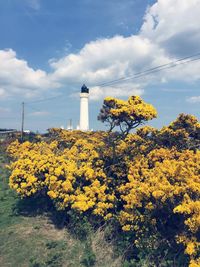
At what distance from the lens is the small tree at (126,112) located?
→ 862 inches

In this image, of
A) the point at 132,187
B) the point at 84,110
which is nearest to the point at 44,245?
the point at 132,187

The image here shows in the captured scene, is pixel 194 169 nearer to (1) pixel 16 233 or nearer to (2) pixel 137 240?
(2) pixel 137 240

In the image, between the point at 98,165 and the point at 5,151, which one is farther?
the point at 5,151

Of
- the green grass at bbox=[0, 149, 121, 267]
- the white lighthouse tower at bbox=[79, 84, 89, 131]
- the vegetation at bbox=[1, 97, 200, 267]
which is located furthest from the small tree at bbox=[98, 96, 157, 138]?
the white lighthouse tower at bbox=[79, 84, 89, 131]

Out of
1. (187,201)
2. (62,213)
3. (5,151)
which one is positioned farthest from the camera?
(5,151)

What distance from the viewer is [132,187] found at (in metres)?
17.1

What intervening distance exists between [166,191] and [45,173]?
927 centimetres

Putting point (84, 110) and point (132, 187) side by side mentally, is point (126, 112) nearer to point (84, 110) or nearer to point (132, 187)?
point (132, 187)

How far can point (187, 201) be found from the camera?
14047 millimetres

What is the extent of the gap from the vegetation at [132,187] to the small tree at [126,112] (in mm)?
69

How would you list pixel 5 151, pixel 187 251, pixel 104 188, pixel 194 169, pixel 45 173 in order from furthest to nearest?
pixel 5 151 < pixel 45 173 < pixel 104 188 < pixel 194 169 < pixel 187 251

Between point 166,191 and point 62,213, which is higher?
point 166,191

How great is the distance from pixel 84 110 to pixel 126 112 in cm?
3714

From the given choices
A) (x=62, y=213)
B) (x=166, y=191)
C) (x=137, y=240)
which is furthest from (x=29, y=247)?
(x=166, y=191)
